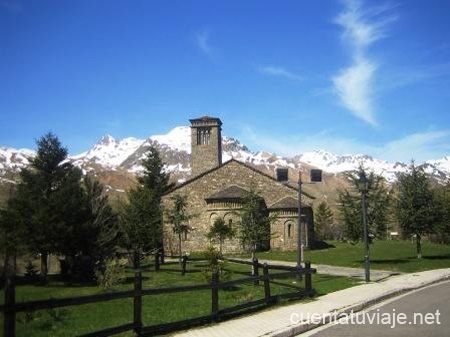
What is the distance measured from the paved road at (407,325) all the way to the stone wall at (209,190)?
105 feet

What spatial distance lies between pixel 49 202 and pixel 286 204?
82.2ft

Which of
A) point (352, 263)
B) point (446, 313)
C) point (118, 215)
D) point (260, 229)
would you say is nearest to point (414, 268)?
point (352, 263)

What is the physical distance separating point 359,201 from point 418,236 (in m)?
6.54

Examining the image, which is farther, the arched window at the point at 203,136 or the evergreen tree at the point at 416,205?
the arched window at the point at 203,136

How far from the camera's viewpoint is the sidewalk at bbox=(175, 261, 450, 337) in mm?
10383

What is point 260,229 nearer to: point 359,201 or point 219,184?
point 359,201

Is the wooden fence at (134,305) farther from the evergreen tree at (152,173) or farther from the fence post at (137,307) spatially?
the evergreen tree at (152,173)

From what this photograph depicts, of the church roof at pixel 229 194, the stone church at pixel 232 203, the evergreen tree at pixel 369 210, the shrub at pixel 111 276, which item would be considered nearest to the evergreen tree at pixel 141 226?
the shrub at pixel 111 276

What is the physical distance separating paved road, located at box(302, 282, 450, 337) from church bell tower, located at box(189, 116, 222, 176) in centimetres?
4395

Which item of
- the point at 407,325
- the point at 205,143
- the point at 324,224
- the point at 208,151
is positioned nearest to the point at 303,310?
the point at 407,325

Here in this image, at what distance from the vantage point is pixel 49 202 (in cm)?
2623

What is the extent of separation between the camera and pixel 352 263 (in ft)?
104

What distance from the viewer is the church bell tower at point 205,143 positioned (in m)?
58.8

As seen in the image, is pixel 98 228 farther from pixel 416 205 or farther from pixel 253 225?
pixel 416 205
